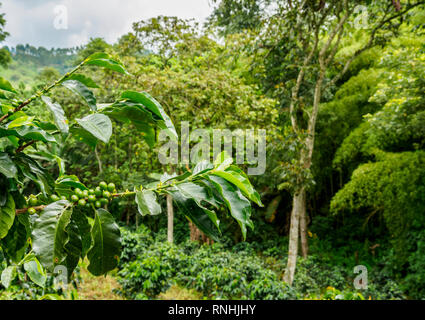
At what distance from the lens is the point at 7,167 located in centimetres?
42

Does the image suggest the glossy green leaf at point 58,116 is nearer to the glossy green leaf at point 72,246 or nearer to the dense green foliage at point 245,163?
the dense green foliage at point 245,163

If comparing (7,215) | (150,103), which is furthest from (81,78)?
(7,215)

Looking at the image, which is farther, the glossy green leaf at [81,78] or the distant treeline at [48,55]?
the distant treeline at [48,55]

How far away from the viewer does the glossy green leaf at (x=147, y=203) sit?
454mm

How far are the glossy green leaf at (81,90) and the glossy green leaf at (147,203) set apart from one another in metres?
0.15

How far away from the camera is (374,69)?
6.03m

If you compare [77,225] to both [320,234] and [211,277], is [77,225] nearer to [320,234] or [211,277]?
[211,277]

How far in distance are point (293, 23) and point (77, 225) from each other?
4.08 m

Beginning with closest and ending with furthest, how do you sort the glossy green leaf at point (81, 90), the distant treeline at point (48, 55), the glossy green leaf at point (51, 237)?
the glossy green leaf at point (51, 237), the glossy green leaf at point (81, 90), the distant treeline at point (48, 55)

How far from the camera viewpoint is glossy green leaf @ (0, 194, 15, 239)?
42 centimetres

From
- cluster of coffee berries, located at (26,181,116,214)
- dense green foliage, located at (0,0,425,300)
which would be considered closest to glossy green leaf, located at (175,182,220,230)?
dense green foliage, located at (0,0,425,300)

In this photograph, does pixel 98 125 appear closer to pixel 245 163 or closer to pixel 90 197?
pixel 90 197

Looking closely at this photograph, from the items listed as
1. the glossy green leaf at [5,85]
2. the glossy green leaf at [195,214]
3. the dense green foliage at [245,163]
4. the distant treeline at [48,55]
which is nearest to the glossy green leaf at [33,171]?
the dense green foliage at [245,163]
